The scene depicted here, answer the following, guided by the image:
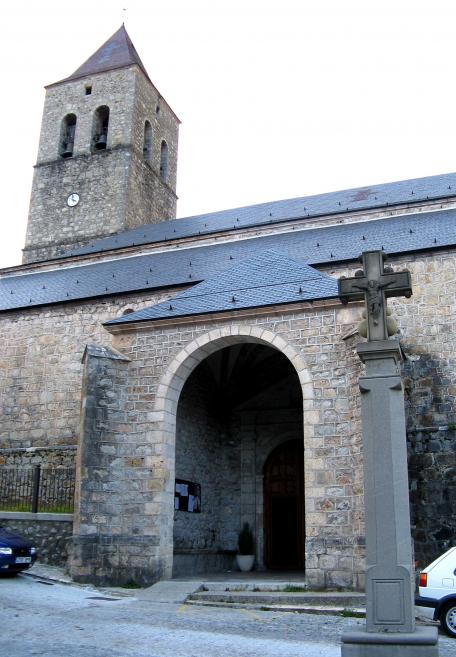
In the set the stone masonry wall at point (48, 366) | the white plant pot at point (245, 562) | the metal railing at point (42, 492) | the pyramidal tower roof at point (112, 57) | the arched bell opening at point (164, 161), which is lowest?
the white plant pot at point (245, 562)

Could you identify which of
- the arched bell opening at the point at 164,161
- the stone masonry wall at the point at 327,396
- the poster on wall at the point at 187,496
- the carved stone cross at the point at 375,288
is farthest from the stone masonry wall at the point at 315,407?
the arched bell opening at the point at 164,161

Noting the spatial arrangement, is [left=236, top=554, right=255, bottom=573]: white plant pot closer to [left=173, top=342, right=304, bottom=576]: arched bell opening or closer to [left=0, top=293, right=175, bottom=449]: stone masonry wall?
[left=173, top=342, right=304, bottom=576]: arched bell opening

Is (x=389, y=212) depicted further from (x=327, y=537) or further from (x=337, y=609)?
(x=337, y=609)

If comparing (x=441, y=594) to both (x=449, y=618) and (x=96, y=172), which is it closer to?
(x=449, y=618)

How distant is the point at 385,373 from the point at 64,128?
2501cm

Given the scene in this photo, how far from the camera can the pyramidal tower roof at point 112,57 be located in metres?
28.7

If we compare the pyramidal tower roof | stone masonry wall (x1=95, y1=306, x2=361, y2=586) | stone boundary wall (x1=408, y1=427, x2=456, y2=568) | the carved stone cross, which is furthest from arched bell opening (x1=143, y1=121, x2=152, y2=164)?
the carved stone cross

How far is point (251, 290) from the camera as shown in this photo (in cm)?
1253

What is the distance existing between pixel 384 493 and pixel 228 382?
9706mm

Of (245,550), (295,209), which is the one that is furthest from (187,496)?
(295,209)

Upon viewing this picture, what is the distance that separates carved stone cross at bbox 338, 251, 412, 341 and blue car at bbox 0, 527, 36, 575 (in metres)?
6.86

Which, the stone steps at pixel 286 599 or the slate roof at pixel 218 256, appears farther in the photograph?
the slate roof at pixel 218 256

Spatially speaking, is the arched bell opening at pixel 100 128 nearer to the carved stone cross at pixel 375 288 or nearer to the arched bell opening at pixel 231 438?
the arched bell opening at pixel 231 438

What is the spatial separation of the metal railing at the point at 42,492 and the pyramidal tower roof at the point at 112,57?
64.1 feet
